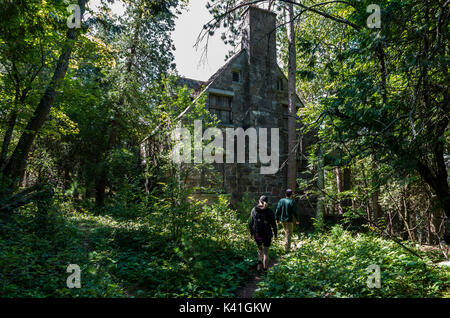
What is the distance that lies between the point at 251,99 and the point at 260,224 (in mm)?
7978

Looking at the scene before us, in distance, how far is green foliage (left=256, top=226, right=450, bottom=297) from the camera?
394cm

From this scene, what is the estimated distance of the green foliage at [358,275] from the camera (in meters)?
3.94

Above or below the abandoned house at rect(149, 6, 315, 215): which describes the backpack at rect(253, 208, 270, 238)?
below

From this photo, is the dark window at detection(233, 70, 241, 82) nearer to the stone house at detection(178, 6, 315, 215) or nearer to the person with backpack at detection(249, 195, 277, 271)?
the stone house at detection(178, 6, 315, 215)

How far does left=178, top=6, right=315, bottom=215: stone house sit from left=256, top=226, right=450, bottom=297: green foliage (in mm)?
6393

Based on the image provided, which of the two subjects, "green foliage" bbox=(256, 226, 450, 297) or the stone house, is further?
the stone house

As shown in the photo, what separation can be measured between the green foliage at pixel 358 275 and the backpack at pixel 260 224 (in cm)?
84

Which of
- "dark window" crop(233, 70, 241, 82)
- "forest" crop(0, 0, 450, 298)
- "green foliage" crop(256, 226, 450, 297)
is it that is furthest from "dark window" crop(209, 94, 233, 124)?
"green foliage" crop(256, 226, 450, 297)

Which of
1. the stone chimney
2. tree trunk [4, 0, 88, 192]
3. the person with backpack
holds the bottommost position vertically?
the person with backpack

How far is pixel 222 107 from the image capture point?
12.4m

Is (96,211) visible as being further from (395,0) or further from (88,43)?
(395,0)

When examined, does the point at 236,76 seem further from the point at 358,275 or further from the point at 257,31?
the point at 358,275

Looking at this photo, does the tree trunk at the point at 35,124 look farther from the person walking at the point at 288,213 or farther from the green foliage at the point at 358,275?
the green foliage at the point at 358,275
